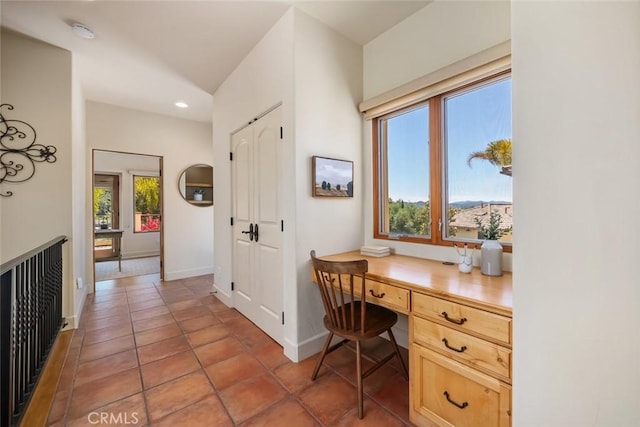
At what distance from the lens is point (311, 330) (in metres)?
Answer: 2.15

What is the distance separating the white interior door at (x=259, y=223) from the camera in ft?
7.69

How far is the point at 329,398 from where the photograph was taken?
1646mm

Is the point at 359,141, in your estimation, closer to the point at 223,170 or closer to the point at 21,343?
the point at 223,170

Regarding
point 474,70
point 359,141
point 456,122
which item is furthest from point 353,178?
point 474,70

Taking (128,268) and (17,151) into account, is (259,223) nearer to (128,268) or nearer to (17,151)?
(17,151)

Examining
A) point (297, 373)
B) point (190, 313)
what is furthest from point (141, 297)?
point (297, 373)

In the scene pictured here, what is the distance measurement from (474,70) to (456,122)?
1.17 ft

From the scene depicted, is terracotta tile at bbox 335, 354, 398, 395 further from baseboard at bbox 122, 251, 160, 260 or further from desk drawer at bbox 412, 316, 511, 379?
baseboard at bbox 122, 251, 160, 260

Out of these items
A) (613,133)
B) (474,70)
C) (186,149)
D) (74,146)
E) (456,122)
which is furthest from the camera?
(186,149)

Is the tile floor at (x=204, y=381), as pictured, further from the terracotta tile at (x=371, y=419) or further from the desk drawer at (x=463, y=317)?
the desk drawer at (x=463, y=317)

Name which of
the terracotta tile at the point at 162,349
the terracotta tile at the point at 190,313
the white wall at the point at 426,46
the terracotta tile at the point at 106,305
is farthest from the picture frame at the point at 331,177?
the terracotta tile at the point at 106,305

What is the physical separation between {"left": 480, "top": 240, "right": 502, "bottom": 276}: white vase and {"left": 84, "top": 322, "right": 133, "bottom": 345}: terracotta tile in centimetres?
305

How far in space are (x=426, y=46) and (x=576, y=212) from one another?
6.06 feet

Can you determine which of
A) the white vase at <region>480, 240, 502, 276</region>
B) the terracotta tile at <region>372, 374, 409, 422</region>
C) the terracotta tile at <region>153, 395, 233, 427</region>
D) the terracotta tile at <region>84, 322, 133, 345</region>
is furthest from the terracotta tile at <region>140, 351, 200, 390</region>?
the white vase at <region>480, 240, 502, 276</region>
